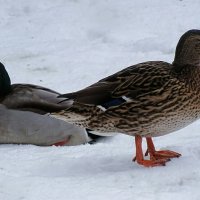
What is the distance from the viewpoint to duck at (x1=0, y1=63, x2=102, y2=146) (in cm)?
753

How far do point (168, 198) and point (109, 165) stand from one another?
108cm

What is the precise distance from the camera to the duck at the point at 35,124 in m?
7.53

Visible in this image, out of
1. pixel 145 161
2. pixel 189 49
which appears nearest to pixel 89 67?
pixel 189 49

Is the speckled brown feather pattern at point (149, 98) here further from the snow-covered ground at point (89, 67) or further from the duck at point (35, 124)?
the duck at point (35, 124)

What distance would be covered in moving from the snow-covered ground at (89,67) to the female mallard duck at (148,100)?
27cm

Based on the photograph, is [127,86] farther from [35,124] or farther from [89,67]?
[89,67]

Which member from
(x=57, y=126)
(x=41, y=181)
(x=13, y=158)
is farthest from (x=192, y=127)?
(x=41, y=181)

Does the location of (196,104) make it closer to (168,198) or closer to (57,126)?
(168,198)

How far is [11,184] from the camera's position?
14.7 feet

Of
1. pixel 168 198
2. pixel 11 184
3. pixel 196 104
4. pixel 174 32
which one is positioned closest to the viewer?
pixel 168 198

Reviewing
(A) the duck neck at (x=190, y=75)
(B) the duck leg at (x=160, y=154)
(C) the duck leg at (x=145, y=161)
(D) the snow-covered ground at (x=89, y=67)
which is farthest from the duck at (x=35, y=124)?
(A) the duck neck at (x=190, y=75)

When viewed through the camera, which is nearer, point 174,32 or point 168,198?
point 168,198

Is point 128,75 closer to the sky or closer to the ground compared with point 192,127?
closer to the sky

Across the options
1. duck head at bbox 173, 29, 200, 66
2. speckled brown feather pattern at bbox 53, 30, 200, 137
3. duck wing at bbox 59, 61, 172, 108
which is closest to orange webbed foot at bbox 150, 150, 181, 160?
speckled brown feather pattern at bbox 53, 30, 200, 137
